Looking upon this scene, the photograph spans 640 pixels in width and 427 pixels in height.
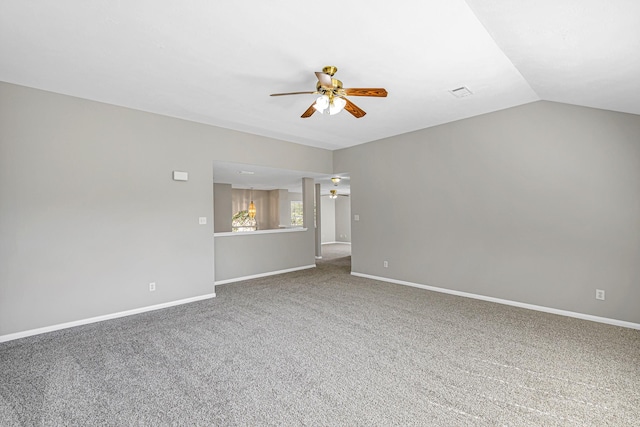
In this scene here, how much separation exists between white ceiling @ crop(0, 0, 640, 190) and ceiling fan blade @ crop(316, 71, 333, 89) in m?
0.17

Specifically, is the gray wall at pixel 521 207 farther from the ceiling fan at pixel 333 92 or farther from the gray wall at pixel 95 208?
the gray wall at pixel 95 208

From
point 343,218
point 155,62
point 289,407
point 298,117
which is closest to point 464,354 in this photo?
point 289,407

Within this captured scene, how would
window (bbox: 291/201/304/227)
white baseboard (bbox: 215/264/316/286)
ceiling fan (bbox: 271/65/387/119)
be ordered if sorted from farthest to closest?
window (bbox: 291/201/304/227) → white baseboard (bbox: 215/264/316/286) → ceiling fan (bbox: 271/65/387/119)

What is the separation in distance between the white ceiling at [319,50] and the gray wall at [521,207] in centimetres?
45

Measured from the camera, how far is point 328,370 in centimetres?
243

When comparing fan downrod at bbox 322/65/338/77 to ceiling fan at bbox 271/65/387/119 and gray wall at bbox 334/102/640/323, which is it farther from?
gray wall at bbox 334/102/640/323

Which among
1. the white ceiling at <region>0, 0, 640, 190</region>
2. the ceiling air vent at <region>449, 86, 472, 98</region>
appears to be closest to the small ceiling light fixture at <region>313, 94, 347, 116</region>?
the white ceiling at <region>0, 0, 640, 190</region>

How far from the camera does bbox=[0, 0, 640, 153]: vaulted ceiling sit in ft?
6.51

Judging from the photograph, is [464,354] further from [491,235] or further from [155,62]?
[155,62]

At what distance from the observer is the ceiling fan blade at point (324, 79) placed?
103 inches

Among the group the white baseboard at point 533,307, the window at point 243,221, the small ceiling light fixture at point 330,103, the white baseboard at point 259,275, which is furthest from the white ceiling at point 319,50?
the window at point 243,221

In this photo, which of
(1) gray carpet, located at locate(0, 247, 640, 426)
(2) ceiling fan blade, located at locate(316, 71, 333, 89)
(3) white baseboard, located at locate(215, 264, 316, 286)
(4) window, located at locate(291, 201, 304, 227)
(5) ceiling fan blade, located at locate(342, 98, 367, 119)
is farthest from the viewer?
(4) window, located at locate(291, 201, 304, 227)

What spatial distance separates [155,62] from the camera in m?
2.72

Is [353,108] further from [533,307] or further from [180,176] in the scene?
[533,307]
